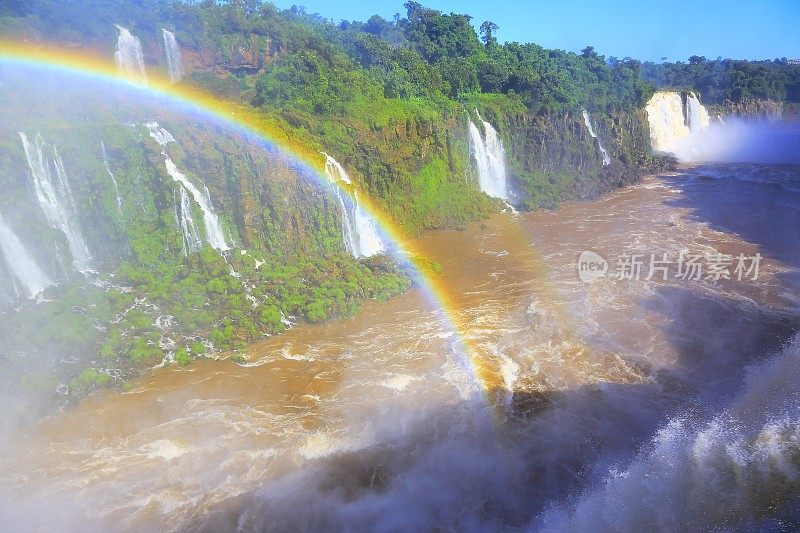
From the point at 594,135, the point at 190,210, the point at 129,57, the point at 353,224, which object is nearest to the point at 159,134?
the point at 190,210

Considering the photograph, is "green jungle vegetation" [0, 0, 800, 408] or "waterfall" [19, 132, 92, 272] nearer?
"green jungle vegetation" [0, 0, 800, 408]

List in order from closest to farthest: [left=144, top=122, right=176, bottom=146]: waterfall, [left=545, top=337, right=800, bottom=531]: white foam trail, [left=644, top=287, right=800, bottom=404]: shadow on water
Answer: [left=545, top=337, right=800, bottom=531]: white foam trail → [left=644, top=287, right=800, bottom=404]: shadow on water → [left=144, top=122, right=176, bottom=146]: waterfall

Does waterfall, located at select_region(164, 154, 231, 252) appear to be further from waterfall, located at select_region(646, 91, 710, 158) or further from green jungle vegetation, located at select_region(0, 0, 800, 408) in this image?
waterfall, located at select_region(646, 91, 710, 158)

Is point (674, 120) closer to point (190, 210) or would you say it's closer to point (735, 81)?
point (735, 81)

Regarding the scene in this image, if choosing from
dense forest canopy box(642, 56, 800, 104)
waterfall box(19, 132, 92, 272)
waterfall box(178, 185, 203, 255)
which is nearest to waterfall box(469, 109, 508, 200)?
waterfall box(178, 185, 203, 255)

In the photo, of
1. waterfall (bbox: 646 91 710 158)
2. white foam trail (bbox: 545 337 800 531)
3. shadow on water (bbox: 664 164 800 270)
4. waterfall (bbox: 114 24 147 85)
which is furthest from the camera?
waterfall (bbox: 646 91 710 158)

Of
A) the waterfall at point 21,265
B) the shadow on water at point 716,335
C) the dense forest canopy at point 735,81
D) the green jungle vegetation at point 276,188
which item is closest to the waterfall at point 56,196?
the green jungle vegetation at point 276,188

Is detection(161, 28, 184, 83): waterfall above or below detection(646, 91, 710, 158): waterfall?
above
